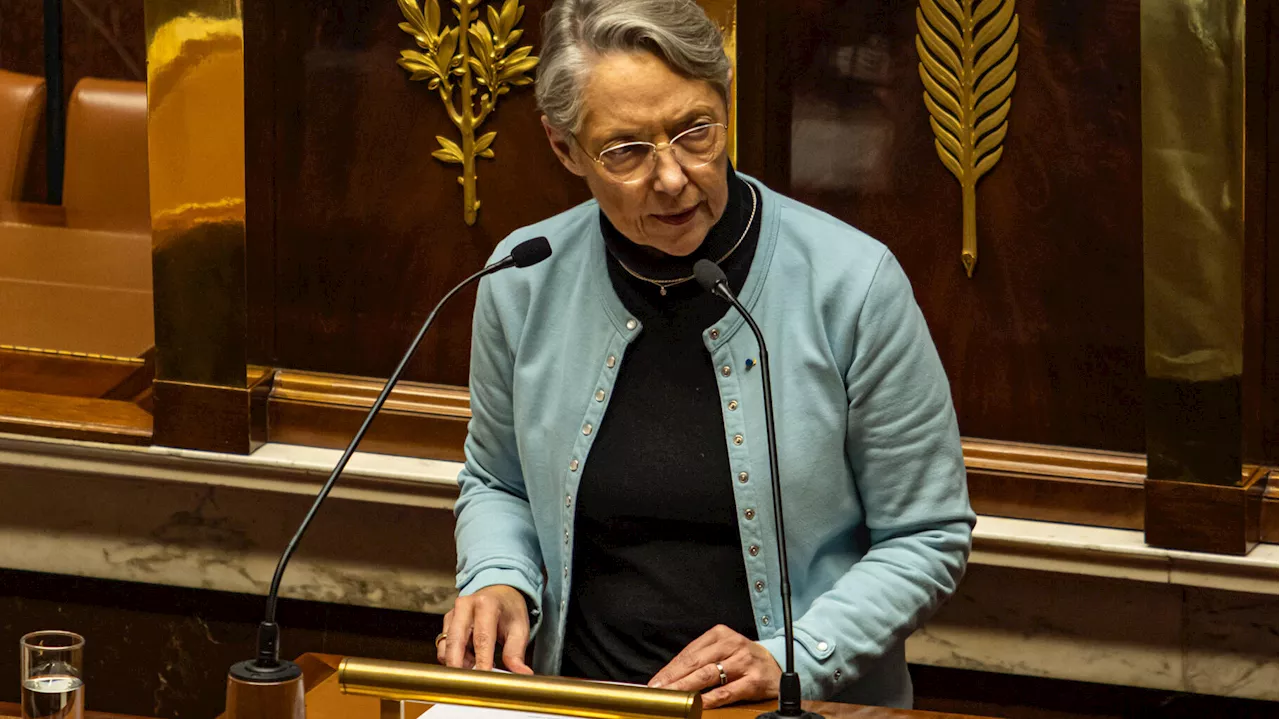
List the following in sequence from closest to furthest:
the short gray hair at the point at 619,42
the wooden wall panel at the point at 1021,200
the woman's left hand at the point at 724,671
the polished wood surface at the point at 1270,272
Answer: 1. the woman's left hand at the point at 724,671
2. the short gray hair at the point at 619,42
3. the polished wood surface at the point at 1270,272
4. the wooden wall panel at the point at 1021,200

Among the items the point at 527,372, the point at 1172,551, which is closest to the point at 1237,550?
the point at 1172,551

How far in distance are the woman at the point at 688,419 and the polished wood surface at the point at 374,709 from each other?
0.10 meters

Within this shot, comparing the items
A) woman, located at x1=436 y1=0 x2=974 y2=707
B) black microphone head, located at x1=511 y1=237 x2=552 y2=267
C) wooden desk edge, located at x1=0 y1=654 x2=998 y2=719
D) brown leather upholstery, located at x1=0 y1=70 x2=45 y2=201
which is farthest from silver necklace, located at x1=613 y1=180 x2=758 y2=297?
brown leather upholstery, located at x1=0 y1=70 x2=45 y2=201

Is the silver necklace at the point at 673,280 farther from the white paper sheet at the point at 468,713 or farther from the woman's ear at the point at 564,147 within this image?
the white paper sheet at the point at 468,713

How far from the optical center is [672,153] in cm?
187

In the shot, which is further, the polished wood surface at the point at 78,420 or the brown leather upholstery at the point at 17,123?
the brown leather upholstery at the point at 17,123

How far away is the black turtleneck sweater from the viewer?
195cm

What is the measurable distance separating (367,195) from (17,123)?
1.00m

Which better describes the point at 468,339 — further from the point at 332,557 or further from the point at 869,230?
the point at 869,230

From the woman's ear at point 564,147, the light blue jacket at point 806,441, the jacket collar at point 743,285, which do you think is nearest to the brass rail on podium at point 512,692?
the light blue jacket at point 806,441

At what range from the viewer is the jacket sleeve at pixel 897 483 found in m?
1.87

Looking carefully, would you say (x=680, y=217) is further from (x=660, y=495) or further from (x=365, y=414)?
(x=365, y=414)

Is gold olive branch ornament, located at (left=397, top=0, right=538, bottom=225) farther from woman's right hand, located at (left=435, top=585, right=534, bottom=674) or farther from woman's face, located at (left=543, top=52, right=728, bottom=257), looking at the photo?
woman's right hand, located at (left=435, top=585, right=534, bottom=674)

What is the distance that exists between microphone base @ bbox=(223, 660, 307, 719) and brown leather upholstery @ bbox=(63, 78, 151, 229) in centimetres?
206
